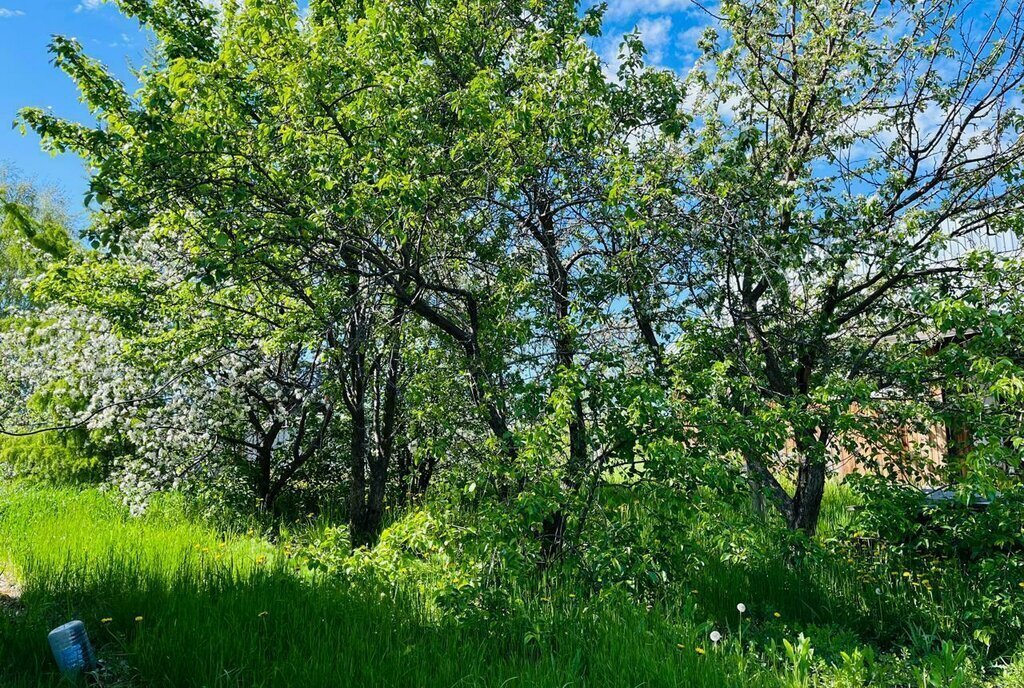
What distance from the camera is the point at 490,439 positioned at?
17.3ft

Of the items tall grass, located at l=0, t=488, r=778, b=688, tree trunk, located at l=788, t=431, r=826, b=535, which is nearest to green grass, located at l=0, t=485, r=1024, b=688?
tall grass, located at l=0, t=488, r=778, b=688

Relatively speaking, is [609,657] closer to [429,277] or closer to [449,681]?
[449,681]

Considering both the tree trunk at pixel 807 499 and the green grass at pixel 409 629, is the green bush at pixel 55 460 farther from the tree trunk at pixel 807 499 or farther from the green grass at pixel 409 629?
the tree trunk at pixel 807 499

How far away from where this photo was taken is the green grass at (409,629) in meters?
3.82

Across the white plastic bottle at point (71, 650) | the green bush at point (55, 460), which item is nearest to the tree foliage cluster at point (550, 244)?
the white plastic bottle at point (71, 650)

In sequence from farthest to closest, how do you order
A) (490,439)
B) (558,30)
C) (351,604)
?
1. (558,30)
2. (490,439)
3. (351,604)

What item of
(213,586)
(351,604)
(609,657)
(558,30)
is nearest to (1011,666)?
(609,657)

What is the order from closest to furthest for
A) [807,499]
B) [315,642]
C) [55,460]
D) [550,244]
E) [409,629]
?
[315,642]
[409,629]
[550,244]
[807,499]
[55,460]

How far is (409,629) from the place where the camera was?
Answer: 178 inches

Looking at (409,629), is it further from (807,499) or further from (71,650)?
(807,499)

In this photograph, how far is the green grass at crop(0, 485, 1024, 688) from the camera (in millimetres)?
3818

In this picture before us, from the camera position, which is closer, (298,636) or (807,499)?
(298,636)

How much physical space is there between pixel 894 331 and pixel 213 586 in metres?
6.61

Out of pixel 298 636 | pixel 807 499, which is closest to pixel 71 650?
pixel 298 636
